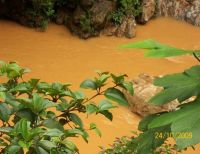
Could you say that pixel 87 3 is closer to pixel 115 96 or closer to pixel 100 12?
pixel 100 12

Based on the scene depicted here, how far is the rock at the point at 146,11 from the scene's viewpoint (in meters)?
10.7

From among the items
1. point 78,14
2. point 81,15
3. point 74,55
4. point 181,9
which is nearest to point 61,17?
point 78,14

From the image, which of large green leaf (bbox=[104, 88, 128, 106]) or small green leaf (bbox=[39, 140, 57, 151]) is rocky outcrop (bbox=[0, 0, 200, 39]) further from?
small green leaf (bbox=[39, 140, 57, 151])

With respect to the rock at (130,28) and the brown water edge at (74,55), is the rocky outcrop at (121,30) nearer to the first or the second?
the rock at (130,28)

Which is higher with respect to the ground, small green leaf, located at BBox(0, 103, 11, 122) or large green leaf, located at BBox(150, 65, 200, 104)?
large green leaf, located at BBox(150, 65, 200, 104)

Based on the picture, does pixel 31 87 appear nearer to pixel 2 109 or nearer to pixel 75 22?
pixel 2 109

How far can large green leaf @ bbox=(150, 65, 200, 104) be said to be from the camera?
942 mm

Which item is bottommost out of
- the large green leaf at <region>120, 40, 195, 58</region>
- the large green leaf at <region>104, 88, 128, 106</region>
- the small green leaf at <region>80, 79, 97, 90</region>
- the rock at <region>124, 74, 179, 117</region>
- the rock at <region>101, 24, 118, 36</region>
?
the rock at <region>124, 74, 179, 117</region>

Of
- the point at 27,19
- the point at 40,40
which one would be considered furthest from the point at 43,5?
the point at 40,40

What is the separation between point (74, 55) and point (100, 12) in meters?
1.92

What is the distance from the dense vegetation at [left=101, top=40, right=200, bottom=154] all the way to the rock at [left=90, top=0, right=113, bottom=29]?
8856mm

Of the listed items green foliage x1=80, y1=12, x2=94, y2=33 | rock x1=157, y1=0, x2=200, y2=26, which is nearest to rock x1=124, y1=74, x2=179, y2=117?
green foliage x1=80, y1=12, x2=94, y2=33

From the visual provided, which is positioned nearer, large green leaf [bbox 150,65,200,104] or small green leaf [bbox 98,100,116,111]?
large green leaf [bbox 150,65,200,104]

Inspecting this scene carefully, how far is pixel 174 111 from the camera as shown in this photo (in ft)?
2.93
